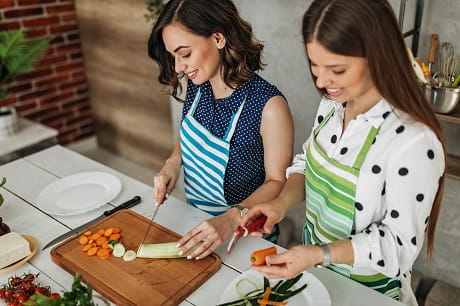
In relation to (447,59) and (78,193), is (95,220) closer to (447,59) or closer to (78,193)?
(78,193)

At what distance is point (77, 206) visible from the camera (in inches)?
65.0

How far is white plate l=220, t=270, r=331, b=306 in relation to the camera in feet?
3.87

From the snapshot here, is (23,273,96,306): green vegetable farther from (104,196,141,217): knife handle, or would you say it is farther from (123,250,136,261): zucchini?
(104,196,141,217): knife handle

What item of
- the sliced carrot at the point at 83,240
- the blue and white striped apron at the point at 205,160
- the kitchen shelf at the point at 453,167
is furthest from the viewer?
the kitchen shelf at the point at 453,167

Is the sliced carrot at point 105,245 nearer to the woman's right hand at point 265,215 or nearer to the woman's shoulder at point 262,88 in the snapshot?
the woman's right hand at point 265,215

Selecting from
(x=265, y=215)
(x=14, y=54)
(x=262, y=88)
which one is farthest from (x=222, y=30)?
(x=14, y=54)

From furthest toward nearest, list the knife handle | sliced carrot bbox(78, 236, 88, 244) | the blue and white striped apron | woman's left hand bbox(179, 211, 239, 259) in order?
1. the blue and white striped apron
2. the knife handle
3. sliced carrot bbox(78, 236, 88, 244)
4. woman's left hand bbox(179, 211, 239, 259)

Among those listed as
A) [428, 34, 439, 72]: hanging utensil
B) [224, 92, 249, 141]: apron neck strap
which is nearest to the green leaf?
[224, 92, 249, 141]: apron neck strap

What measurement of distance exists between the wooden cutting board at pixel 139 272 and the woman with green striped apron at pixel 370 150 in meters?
0.23

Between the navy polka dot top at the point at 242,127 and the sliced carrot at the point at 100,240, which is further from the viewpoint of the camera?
the navy polka dot top at the point at 242,127

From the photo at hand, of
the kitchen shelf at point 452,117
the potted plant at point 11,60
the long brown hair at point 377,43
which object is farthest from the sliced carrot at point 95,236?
the potted plant at point 11,60

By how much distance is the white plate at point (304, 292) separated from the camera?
118cm

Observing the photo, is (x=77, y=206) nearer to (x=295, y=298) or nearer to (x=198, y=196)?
(x=198, y=196)

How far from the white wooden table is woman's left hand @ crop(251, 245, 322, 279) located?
19 centimetres
